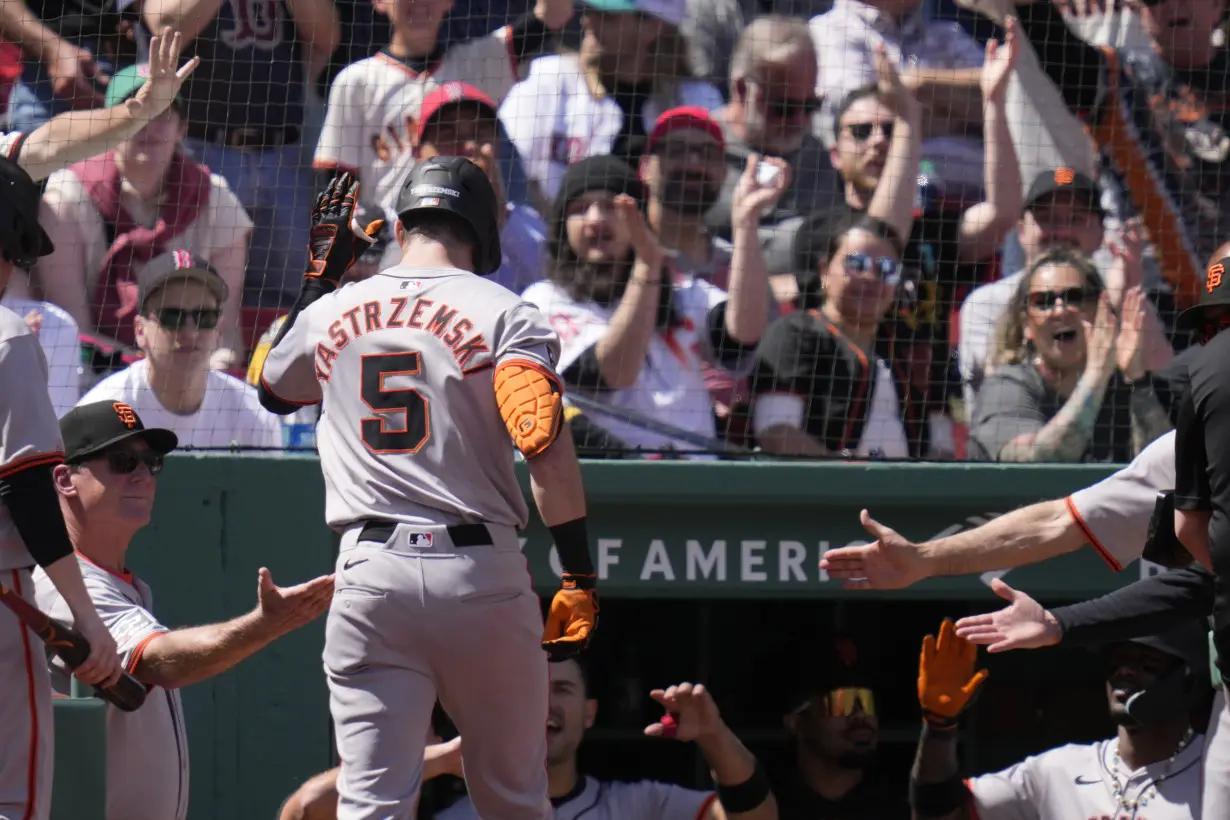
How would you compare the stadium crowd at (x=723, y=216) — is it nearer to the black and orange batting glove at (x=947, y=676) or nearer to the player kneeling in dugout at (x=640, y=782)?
the player kneeling in dugout at (x=640, y=782)

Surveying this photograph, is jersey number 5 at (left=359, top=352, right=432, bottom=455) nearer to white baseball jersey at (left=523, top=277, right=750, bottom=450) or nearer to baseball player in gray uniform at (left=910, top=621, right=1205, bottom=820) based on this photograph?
Result: baseball player in gray uniform at (left=910, top=621, right=1205, bottom=820)

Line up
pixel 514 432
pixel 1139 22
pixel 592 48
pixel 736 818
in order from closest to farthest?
1. pixel 514 432
2. pixel 736 818
3. pixel 592 48
4. pixel 1139 22

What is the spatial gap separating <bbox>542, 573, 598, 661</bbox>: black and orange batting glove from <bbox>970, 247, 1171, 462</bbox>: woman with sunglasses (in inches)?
97.8

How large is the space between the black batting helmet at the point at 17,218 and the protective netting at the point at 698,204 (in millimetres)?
1582

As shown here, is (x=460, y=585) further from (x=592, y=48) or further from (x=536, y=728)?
(x=592, y=48)

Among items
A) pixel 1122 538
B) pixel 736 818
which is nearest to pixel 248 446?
pixel 736 818

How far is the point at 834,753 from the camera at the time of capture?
5.08 m

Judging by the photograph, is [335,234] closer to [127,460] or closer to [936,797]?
[127,460]

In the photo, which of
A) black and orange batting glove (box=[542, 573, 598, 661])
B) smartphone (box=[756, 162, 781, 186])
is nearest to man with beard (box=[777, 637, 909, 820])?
smartphone (box=[756, 162, 781, 186])

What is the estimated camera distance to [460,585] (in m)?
2.96

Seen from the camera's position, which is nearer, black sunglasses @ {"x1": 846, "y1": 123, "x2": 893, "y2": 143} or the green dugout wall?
the green dugout wall

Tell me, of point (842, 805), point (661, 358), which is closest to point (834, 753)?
point (842, 805)

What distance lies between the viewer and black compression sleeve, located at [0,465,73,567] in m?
3.05

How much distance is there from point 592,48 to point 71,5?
191 cm
